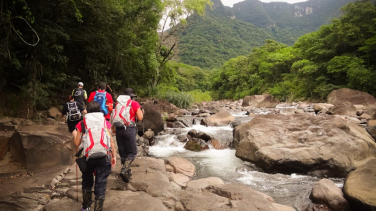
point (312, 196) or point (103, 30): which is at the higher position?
point (103, 30)

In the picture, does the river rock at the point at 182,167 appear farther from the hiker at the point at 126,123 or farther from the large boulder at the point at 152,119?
the large boulder at the point at 152,119

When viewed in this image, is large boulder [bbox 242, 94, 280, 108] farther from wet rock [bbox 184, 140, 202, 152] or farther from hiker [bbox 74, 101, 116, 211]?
hiker [bbox 74, 101, 116, 211]

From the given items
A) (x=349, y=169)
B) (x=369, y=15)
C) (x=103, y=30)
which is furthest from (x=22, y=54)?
(x=369, y=15)

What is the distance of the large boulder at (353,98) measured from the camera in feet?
53.3

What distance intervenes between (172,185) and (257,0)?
202 m

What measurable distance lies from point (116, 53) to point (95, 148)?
8.87 metres

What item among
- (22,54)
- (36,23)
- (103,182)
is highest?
(36,23)

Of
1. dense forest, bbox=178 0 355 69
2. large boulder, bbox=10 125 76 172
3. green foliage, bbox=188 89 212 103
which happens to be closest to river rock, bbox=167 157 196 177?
large boulder, bbox=10 125 76 172

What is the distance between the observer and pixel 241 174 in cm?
628

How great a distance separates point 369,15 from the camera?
20531mm

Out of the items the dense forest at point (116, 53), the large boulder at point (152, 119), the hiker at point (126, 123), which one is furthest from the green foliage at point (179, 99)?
the hiker at point (126, 123)

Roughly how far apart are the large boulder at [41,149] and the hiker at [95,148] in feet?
7.86

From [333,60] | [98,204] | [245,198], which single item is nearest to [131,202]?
[98,204]

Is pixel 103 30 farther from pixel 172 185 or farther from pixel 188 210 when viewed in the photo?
pixel 188 210
